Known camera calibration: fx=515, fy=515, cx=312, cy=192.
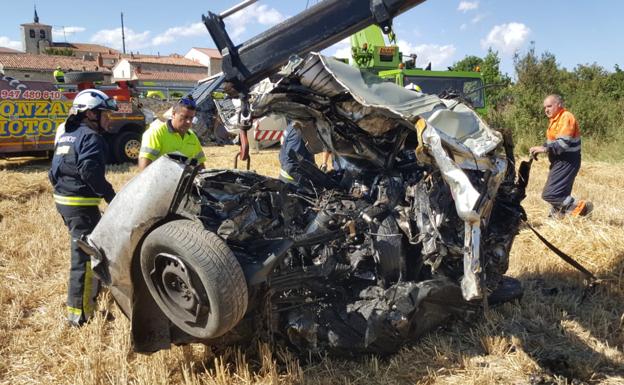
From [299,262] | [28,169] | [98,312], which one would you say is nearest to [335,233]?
[299,262]

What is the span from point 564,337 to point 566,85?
14539 millimetres

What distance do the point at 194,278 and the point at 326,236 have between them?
0.89m

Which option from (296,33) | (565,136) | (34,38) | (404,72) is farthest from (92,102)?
(34,38)

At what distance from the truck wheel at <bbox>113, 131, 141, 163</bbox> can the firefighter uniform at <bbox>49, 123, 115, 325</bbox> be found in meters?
7.90

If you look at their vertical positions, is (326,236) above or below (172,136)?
below

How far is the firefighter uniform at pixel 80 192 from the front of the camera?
3732 mm

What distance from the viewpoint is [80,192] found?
12.6ft

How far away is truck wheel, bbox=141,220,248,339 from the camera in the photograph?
230cm

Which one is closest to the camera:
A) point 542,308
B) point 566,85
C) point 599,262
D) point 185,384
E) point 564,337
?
point 185,384

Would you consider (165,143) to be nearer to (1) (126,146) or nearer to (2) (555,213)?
(2) (555,213)

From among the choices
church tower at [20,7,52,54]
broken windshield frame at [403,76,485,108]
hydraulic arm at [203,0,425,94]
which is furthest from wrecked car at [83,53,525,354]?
church tower at [20,7,52,54]

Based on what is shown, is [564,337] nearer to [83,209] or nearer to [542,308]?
[542,308]

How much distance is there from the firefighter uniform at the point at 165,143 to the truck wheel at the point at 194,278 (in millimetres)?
1856

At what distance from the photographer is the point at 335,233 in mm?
3064
